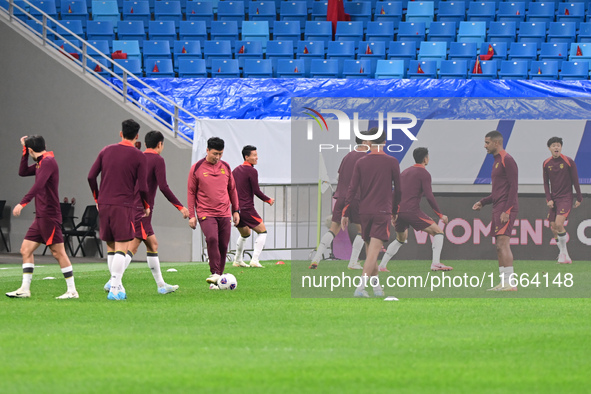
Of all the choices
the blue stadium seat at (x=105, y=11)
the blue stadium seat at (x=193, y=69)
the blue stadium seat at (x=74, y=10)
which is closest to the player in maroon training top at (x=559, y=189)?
the blue stadium seat at (x=193, y=69)

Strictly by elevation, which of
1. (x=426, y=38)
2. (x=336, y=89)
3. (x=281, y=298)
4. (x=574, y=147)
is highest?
(x=426, y=38)

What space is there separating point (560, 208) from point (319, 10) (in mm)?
14807

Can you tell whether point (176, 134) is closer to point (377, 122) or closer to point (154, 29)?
point (154, 29)

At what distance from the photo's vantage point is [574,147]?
53.3ft

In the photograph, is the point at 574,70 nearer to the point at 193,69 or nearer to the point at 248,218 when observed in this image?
the point at 193,69

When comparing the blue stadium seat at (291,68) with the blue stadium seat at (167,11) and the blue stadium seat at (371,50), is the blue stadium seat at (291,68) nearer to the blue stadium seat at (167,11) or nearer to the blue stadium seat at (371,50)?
the blue stadium seat at (371,50)

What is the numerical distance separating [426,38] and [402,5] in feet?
5.29

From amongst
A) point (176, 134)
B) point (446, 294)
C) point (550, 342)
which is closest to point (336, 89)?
point (176, 134)

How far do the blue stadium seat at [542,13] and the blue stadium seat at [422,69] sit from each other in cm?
444

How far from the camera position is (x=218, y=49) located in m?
24.9

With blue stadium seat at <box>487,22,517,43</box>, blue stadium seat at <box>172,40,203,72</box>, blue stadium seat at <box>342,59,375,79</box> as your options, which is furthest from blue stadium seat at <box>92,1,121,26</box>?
blue stadium seat at <box>487,22,517,43</box>

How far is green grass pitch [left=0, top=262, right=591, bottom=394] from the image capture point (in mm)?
5910

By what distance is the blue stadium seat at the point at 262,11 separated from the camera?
2647 centimetres

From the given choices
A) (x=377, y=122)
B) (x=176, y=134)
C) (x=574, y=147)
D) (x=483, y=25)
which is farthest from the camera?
(x=483, y=25)
